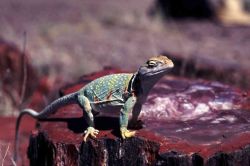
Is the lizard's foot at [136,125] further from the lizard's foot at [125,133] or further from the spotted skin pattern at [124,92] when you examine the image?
the lizard's foot at [125,133]

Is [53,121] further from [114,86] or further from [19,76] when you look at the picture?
[19,76]

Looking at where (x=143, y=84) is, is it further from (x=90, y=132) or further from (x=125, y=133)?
(x=90, y=132)

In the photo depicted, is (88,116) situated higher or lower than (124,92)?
lower

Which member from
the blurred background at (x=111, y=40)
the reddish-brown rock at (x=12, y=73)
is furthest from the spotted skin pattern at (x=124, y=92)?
the reddish-brown rock at (x=12, y=73)

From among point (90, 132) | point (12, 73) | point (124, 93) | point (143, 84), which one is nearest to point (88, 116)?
point (90, 132)

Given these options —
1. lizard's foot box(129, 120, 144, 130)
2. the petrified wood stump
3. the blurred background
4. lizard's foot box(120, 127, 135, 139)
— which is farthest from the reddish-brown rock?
lizard's foot box(120, 127, 135, 139)

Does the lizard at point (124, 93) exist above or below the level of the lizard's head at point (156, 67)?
below

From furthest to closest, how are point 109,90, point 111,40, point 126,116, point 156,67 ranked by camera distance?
1. point 111,40
2. point 109,90
3. point 126,116
4. point 156,67
